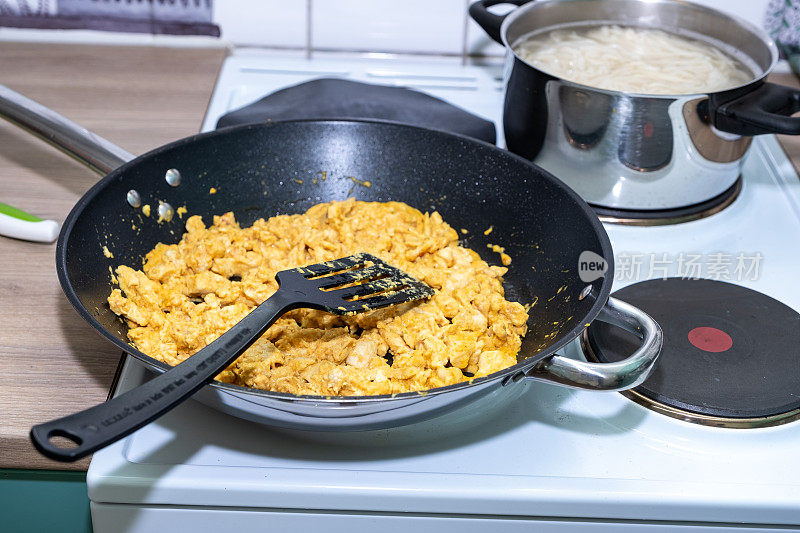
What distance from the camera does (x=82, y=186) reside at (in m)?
1.17

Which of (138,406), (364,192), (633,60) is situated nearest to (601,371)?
(138,406)

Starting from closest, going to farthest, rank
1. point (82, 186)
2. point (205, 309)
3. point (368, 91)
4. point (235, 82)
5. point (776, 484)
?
point (776, 484) → point (205, 309) → point (82, 186) → point (368, 91) → point (235, 82)

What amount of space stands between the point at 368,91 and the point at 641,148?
0.51 m

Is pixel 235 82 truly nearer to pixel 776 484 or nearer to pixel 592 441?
pixel 592 441

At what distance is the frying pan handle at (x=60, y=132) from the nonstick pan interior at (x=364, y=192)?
0.19 feet

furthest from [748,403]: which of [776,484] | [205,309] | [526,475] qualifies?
[205,309]

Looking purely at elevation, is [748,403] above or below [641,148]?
below

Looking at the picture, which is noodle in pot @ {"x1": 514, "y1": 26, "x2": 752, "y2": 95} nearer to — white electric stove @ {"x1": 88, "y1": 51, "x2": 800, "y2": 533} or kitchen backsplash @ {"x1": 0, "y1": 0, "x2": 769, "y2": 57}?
kitchen backsplash @ {"x1": 0, "y1": 0, "x2": 769, "y2": 57}

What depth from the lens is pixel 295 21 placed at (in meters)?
1.55

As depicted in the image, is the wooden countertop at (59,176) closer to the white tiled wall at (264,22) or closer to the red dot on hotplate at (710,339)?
the white tiled wall at (264,22)

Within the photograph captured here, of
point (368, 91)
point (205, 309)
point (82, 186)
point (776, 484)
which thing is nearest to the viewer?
point (776, 484)

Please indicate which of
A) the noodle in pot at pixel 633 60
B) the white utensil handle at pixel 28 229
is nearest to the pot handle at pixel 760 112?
the noodle in pot at pixel 633 60

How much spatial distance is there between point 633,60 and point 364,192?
1.58 feet

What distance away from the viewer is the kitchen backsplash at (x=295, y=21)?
1523mm
